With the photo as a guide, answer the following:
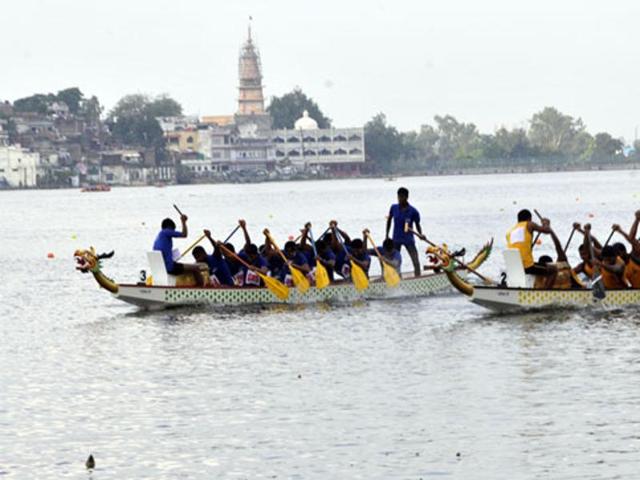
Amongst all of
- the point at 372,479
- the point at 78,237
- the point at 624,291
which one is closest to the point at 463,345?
the point at 624,291

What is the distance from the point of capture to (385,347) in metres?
27.7

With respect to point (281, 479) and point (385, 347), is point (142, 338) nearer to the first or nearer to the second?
point (385, 347)

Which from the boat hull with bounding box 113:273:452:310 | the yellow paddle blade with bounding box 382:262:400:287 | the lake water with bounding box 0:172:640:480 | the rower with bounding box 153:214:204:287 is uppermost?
the rower with bounding box 153:214:204:287

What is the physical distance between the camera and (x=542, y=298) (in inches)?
1187

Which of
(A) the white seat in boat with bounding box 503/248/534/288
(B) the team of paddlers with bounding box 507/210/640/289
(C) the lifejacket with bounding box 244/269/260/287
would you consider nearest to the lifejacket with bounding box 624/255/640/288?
(B) the team of paddlers with bounding box 507/210/640/289

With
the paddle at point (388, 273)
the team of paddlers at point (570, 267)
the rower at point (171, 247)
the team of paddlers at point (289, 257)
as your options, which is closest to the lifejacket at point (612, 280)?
the team of paddlers at point (570, 267)

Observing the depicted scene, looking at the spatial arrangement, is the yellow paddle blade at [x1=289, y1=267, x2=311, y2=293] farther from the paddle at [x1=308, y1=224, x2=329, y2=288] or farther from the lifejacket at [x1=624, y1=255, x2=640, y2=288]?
the lifejacket at [x1=624, y1=255, x2=640, y2=288]

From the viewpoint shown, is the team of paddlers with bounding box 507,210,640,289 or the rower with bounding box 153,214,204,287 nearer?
the team of paddlers with bounding box 507,210,640,289

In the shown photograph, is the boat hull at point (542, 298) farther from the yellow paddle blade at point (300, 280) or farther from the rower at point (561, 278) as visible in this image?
the yellow paddle blade at point (300, 280)

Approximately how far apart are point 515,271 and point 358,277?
5237 mm

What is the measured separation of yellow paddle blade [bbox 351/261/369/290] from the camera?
3434 cm

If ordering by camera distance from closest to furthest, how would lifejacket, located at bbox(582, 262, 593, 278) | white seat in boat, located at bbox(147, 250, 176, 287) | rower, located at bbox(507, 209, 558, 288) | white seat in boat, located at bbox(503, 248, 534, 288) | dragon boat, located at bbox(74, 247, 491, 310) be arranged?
1. white seat in boat, located at bbox(503, 248, 534, 288)
2. rower, located at bbox(507, 209, 558, 288)
3. lifejacket, located at bbox(582, 262, 593, 278)
4. dragon boat, located at bbox(74, 247, 491, 310)
5. white seat in boat, located at bbox(147, 250, 176, 287)

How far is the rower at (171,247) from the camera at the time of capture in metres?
32.1

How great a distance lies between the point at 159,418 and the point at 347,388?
3.19 meters
